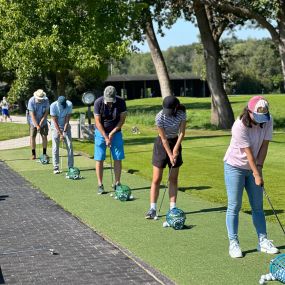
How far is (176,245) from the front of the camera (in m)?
7.98

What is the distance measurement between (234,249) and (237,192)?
623 millimetres

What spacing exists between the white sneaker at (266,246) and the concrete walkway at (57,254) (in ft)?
4.53

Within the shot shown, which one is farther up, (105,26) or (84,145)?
(105,26)

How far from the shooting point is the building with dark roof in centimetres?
8544

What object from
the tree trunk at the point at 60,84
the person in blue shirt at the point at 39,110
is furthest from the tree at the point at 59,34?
the person in blue shirt at the point at 39,110

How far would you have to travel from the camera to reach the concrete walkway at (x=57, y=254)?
6.68 m

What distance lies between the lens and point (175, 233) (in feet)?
28.3

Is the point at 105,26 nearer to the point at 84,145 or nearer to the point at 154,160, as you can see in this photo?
the point at 84,145

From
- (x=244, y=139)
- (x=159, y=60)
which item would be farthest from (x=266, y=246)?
(x=159, y=60)

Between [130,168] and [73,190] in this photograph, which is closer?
[73,190]

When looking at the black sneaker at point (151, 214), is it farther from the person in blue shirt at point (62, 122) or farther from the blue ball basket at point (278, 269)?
the person in blue shirt at point (62, 122)

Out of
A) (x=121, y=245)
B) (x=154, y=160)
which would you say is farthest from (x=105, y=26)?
(x=121, y=245)

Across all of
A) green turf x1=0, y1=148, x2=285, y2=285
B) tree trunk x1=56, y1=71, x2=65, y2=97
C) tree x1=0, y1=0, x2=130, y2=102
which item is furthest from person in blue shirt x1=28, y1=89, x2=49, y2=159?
tree trunk x1=56, y1=71, x2=65, y2=97

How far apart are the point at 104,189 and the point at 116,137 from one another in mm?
1286
